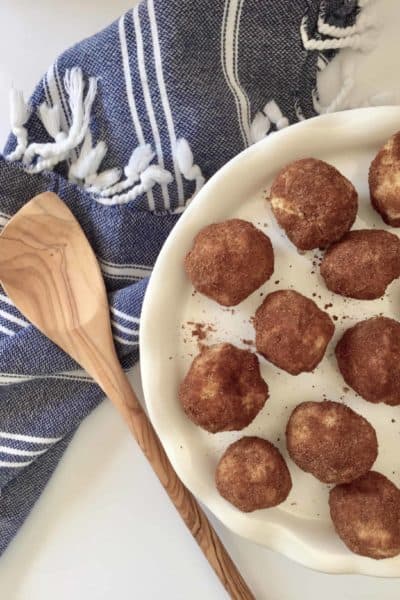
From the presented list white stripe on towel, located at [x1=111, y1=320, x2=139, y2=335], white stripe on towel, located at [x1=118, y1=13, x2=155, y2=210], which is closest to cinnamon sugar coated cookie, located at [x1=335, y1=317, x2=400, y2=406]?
white stripe on towel, located at [x1=111, y1=320, x2=139, y2=335]

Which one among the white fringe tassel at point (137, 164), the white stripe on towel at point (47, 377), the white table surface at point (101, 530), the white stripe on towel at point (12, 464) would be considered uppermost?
the white fringe tassel at point (137, 164)

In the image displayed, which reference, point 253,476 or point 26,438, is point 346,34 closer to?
point 253,476

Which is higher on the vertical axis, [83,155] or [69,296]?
[83,155]

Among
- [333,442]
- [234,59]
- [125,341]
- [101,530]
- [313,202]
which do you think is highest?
[234,59]

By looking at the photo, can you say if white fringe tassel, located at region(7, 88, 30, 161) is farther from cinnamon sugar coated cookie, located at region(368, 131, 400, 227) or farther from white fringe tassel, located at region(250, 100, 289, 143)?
cinnamon sugar coated cookie, located at region(368, 131, 400, 227)

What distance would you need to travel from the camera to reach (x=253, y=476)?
33.5 inches

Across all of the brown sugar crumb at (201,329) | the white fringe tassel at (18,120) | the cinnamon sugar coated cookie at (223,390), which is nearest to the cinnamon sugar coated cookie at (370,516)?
the cinnamon sugar coated cookie at (223,390)

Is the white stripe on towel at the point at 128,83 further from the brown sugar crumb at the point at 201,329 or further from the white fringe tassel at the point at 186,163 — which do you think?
the brown sugar crumb at the point at 201,329

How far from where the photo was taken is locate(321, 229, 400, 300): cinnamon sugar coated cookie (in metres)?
0.83

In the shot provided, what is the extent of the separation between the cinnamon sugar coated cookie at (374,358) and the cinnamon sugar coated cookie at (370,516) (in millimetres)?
101

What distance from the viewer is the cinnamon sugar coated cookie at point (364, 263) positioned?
831 millimetres

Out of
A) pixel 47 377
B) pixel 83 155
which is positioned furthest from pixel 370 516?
pixel 83 155

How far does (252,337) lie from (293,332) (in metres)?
0.08

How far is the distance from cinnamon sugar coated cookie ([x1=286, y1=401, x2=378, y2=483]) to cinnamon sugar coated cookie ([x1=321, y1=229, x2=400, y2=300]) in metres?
0.14
